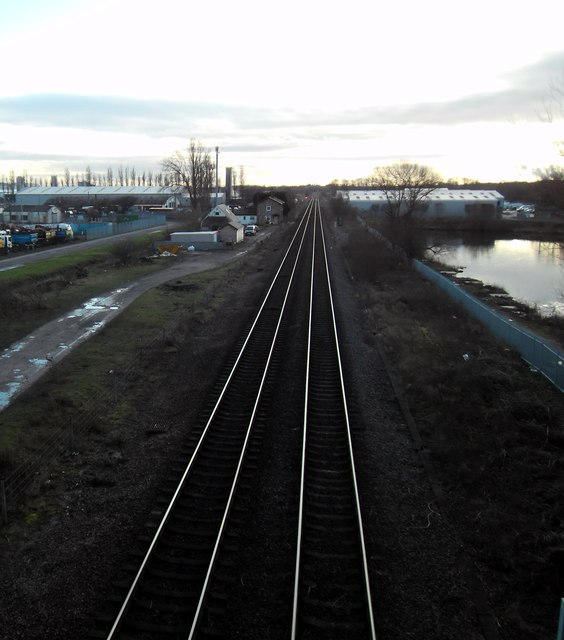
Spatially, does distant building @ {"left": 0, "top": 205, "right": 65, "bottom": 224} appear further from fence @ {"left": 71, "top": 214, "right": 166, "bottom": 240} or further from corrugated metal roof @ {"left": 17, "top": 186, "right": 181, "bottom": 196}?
corrugated metal roof @ {"left": 17, "top": 186, "right": 181, "bottom": 196}

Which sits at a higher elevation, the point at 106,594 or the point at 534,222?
the point at 534,222

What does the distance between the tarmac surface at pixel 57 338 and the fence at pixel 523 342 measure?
549 inches

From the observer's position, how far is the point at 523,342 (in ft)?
58.1

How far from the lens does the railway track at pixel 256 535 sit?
6.36 meters

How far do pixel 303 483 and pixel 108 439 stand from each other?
4.28 m

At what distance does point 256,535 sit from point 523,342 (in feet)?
42.3

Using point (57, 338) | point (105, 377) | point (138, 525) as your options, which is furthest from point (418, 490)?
point (57, 338)

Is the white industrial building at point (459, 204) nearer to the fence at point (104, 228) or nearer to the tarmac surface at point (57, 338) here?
the fence at point (104, 228)

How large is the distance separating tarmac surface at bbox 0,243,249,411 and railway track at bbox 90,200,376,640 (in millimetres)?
5724

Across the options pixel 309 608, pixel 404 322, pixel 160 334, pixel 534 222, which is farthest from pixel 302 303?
pixel 534 222

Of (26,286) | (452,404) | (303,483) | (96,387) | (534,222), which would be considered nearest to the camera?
(303,483)

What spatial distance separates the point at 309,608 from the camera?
6.58 meters

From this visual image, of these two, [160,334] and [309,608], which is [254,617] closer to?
[309,608]

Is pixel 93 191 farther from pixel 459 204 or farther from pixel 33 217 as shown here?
pixel 459 204
